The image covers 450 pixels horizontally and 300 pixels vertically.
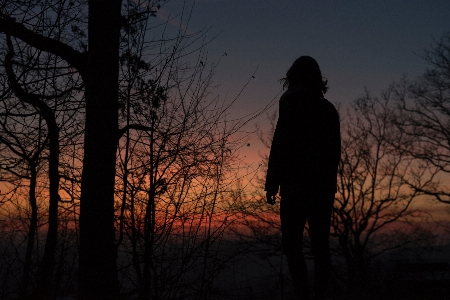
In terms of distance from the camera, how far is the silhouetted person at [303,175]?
346 centimetres

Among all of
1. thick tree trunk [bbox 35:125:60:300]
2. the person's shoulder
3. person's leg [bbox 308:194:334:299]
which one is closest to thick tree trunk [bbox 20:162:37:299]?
thick tree trunk [bbox 35:125:60:300]

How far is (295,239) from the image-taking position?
3.51 m

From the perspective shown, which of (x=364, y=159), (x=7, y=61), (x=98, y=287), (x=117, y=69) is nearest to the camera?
(x=98, y=287)

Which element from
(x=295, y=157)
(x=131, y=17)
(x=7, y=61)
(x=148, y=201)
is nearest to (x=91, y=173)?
(x=148, y=201)

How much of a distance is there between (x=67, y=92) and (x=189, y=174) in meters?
2.67

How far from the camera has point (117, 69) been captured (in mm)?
5035

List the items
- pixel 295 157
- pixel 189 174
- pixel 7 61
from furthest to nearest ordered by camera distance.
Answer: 1. pixel 7 61
2. pixel 189 174
3. pixel 295 157

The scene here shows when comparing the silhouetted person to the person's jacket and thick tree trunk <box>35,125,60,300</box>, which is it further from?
thick tree trunk <box>35,125,60,300</box>

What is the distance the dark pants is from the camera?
347 cm

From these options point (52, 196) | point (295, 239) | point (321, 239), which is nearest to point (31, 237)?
point (52, 196)

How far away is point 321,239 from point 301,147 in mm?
756

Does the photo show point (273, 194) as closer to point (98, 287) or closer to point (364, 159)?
point (98, 287)

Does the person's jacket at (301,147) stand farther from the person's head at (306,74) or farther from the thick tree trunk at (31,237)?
→ the thick tree trunk at (31,237)

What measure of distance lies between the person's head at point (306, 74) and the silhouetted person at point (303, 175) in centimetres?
7
